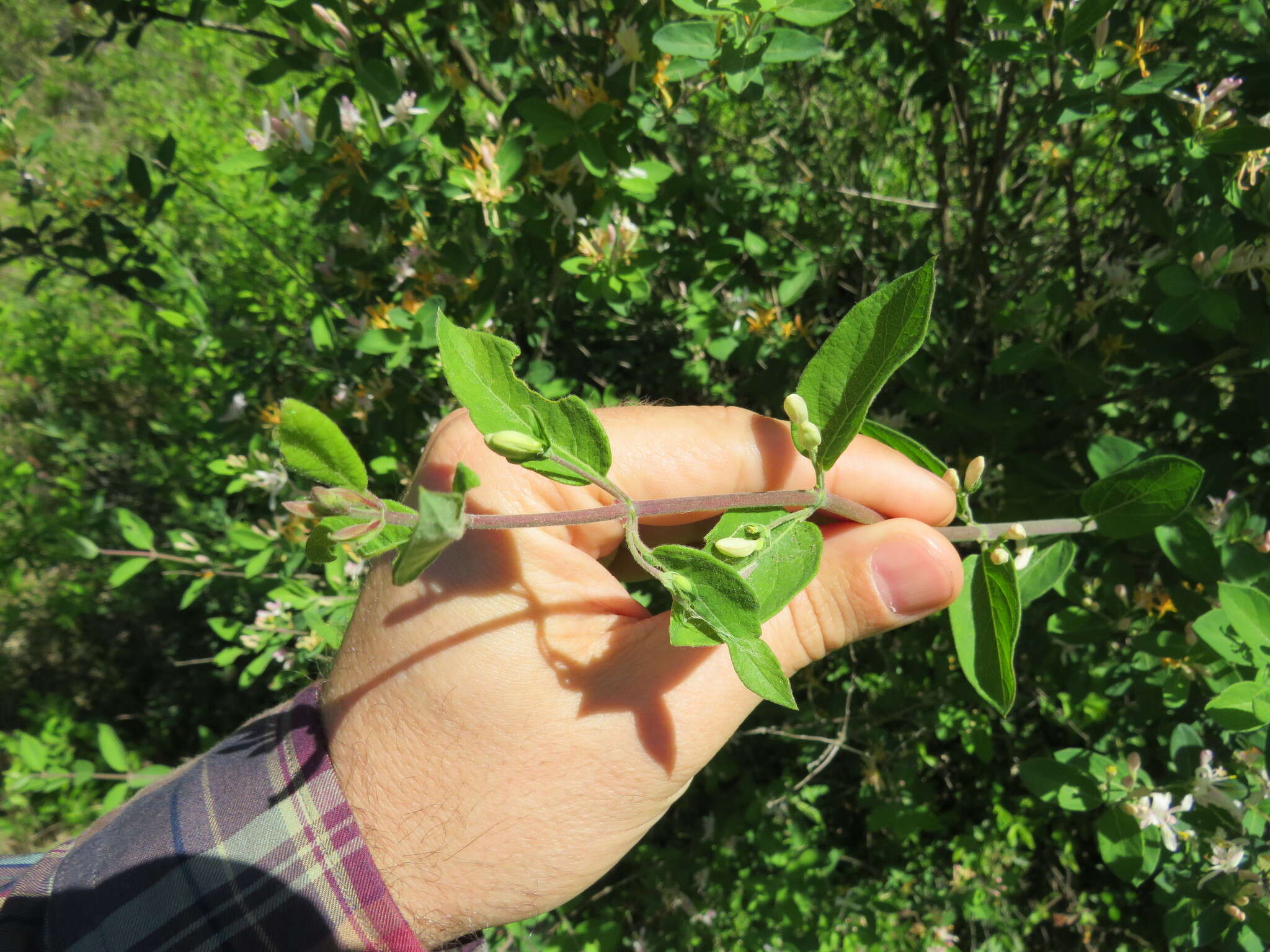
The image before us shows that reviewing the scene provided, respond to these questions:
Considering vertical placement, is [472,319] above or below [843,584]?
above

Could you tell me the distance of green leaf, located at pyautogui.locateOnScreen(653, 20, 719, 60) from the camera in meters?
1.77

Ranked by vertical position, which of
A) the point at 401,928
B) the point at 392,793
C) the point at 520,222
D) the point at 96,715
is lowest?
the point at 96,715

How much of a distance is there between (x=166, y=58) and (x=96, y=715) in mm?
5967

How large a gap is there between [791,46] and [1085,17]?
2.11 ft

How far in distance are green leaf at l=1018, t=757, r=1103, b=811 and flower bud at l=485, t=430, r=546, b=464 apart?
1.95 meters

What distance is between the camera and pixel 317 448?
0.95m

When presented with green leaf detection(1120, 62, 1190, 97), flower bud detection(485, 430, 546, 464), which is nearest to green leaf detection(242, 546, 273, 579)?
flower bud detection(485, 430, 546, 464)

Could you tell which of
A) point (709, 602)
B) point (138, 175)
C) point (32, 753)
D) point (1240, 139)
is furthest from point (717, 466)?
point (32, 753)

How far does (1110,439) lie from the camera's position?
1961 mm

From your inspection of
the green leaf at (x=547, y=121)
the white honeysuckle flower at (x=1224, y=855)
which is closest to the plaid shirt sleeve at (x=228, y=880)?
the green leaf at (x=547, y=121)

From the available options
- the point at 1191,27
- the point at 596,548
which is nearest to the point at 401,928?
the point at 596,548

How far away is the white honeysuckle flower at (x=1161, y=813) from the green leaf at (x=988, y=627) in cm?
92

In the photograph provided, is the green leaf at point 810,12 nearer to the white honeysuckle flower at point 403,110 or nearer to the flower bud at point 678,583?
the white honeysuckle flower at point 403,110

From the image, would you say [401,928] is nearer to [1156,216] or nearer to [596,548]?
[596,548]
